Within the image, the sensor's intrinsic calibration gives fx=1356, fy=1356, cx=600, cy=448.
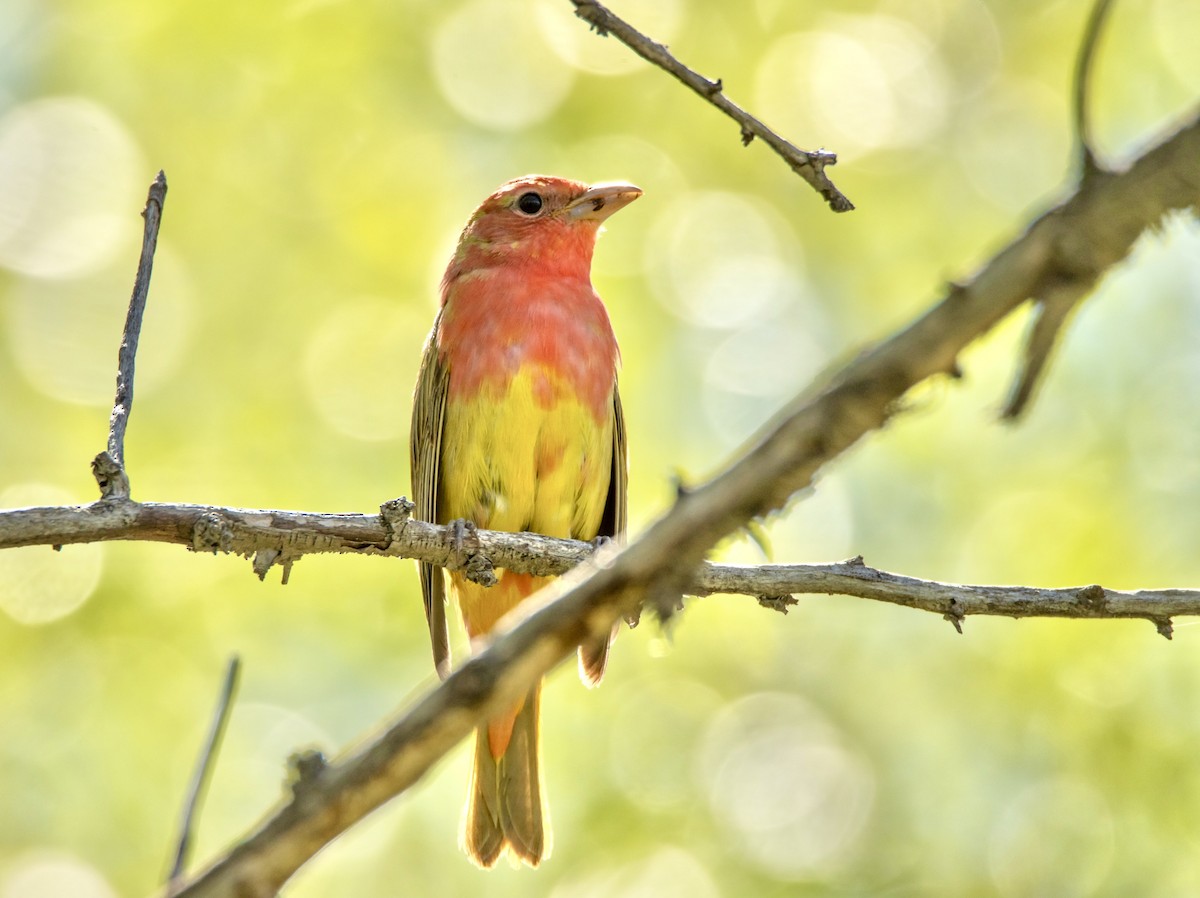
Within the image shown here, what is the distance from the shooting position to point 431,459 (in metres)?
5.52

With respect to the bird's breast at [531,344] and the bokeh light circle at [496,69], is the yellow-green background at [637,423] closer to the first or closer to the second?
the bokeh light circle at [496,69]

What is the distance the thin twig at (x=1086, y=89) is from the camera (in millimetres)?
1338

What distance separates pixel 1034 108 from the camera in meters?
9.56

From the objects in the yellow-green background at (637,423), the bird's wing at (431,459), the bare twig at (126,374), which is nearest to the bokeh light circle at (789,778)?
the yellow-green background at (637,423)

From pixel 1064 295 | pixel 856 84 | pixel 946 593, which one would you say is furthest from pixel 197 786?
pixel 856 84

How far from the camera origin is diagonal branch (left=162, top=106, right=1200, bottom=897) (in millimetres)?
1270

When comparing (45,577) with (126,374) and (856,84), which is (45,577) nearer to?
(126,374)

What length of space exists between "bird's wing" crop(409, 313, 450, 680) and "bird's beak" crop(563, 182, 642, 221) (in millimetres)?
773

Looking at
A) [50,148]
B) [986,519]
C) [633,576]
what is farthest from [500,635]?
[50,148]

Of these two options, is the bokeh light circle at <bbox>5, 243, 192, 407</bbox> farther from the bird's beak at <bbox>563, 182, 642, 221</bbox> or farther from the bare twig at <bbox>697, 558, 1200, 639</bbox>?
the bare twig at <bbox>697, 558, 1200, 639</bbox>

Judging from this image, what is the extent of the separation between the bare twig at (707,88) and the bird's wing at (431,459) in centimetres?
296

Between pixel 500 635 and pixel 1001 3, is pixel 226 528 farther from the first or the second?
pixel 1001 3

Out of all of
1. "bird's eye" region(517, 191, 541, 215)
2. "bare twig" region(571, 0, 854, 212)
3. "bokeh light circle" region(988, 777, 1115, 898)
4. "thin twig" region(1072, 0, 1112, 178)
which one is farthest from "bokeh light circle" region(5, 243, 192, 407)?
"thin twig" region(1072, 0, 1112, 178)

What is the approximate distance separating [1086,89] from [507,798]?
15.6ft
